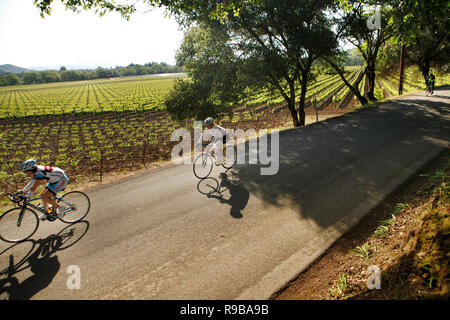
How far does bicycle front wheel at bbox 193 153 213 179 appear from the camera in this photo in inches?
347

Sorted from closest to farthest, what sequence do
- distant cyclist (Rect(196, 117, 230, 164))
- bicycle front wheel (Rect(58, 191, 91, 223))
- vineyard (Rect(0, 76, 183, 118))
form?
bicycle front wheel (Rect(58, 191, 91, 223)) → distant cyclist (Rect(196, 117, 230, 164)) → vineyard (Rect(0, 76, 183, 118))

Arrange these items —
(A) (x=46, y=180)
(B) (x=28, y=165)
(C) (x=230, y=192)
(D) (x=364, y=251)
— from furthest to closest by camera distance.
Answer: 1. (C) (x=230, y=192)
2. (A) (x=46, y=180)
3. (B) (x=28, y=165)
4. (D) (x=364, y=251)

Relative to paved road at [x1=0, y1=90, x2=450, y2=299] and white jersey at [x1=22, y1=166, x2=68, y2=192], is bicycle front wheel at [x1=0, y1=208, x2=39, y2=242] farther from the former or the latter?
white jersey at [x1=22, y1=166, x2=68, y2=192]

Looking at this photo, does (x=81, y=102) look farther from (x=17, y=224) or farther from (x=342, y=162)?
(x=342, y=162)

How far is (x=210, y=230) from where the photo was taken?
223 inches

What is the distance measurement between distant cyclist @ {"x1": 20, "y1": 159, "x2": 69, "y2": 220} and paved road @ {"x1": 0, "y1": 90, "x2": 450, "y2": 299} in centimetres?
59

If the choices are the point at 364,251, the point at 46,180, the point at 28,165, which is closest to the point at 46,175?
the point at 46,180

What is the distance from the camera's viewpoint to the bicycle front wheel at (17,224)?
5617 millimetres

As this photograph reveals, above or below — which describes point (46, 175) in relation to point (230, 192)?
above

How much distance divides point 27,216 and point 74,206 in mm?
1045

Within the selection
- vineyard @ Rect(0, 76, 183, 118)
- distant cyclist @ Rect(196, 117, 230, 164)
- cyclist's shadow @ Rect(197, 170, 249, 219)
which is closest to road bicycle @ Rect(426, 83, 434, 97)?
distant cyclist @ Rect(196, 117, 230, 164)

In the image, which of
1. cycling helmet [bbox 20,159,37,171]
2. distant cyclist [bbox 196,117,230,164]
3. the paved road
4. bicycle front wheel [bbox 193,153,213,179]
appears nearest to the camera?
the paved road

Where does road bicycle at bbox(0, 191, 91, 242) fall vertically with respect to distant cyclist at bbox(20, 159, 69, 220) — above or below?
below

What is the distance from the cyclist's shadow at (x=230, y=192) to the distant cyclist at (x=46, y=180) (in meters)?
4.09
